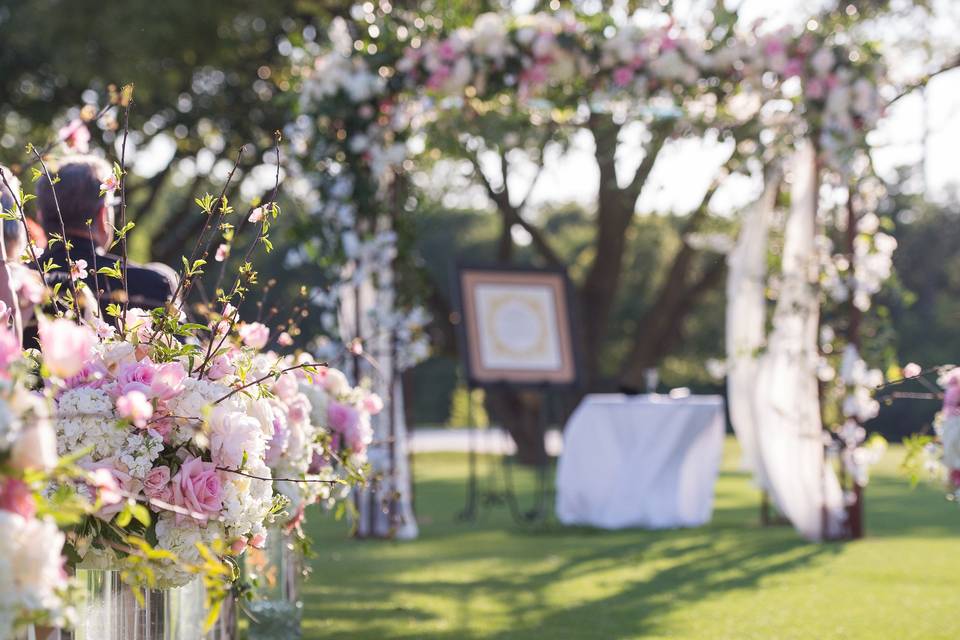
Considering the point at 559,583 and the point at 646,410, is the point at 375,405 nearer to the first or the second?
the point at 559,583

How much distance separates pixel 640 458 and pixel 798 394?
1174mm

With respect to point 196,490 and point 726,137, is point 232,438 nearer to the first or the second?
point 196,490

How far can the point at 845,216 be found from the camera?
709 centimetres

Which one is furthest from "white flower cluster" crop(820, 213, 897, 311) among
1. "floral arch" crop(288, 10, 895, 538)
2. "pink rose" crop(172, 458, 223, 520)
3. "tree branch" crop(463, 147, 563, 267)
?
"tree branch" crop(463, 147, 563, 267)

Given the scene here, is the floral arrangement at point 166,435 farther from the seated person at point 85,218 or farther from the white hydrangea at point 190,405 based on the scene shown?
the seated person at point 85,218

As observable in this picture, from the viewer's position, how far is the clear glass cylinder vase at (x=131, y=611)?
216 cm

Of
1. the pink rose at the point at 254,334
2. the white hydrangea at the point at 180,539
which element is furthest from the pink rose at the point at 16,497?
the pink rose at the point at 254,334

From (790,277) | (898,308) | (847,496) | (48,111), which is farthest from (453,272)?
(898,308)

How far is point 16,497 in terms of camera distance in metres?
1.39

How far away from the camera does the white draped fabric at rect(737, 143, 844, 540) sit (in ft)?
22.1

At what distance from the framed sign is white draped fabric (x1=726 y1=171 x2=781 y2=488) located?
4.46ft

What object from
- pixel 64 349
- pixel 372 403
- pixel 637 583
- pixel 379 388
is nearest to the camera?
pixel 64 349

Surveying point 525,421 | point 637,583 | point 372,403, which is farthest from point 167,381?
point 525,421

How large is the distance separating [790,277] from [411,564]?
256 centimetres
